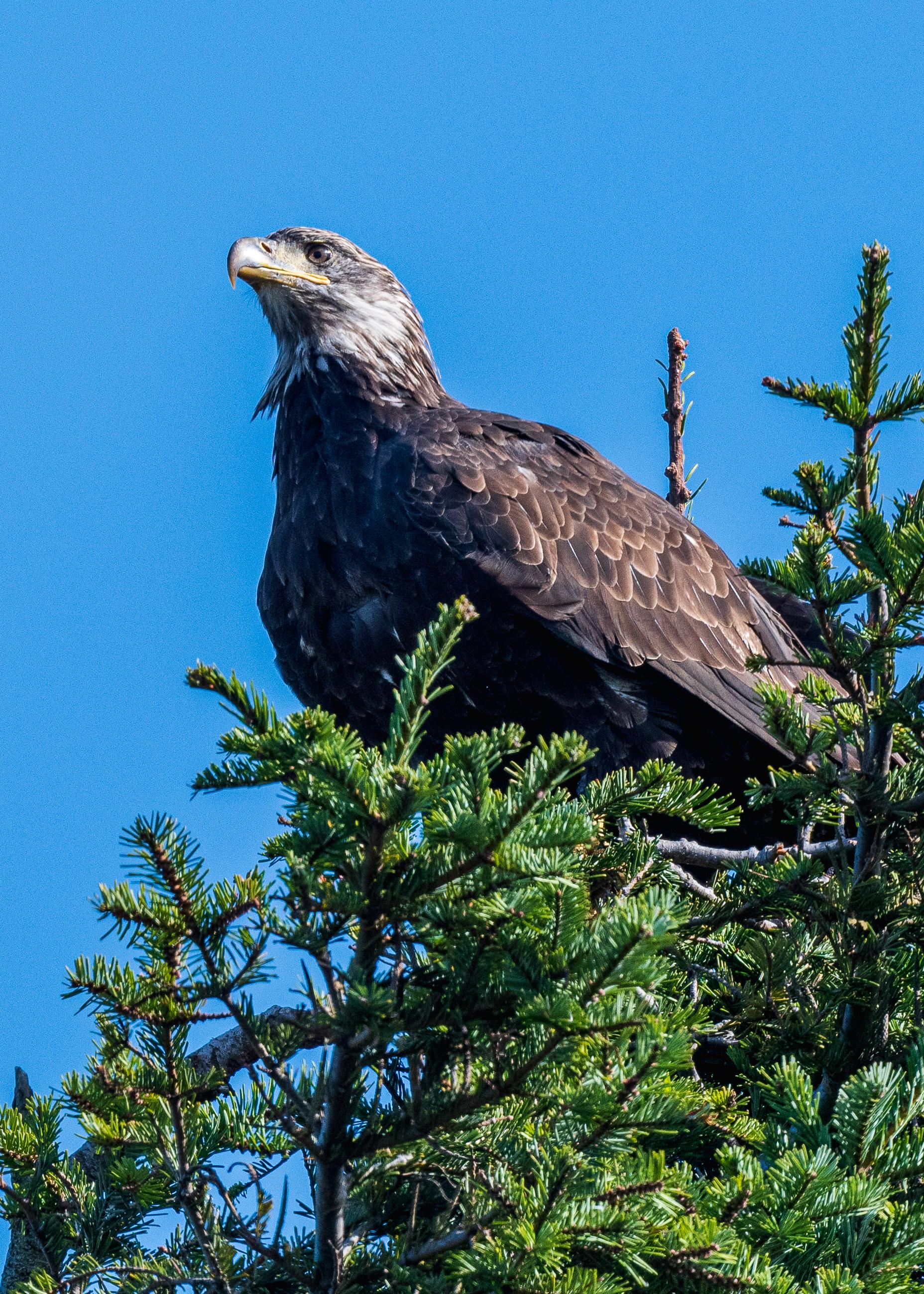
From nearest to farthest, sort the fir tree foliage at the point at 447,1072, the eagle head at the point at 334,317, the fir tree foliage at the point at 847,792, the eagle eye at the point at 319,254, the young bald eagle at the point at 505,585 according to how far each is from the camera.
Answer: the fir tree foliage at the point at 447,1072
the fir tree foliage at the point at 847,792
the young bald eagle at the point at 505,585
the eagle head at the point at 334,317
the eagle eye at the point at 319,254

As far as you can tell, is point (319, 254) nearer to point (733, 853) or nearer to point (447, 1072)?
point (733, 853)

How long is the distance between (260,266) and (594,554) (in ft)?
7.13

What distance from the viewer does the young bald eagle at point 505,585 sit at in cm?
539

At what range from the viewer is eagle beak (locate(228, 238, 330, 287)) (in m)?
6.55

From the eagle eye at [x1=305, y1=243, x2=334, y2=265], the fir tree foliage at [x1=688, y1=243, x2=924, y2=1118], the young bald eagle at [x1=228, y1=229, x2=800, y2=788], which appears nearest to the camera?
the fir tree foliage at [x1=688, y1=243, x2=924, y2=1118]

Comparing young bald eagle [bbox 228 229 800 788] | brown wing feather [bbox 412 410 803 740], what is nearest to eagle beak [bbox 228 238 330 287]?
young bald eagle [bbox 228 229 800 788]

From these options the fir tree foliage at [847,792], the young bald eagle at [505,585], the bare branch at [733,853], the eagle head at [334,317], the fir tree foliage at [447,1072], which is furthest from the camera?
the eagle head at [334,317]

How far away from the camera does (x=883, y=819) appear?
3.55 meters

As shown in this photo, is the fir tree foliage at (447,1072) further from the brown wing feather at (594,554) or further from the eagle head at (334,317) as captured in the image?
the eagle head at (334,317)

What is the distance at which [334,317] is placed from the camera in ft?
22.5

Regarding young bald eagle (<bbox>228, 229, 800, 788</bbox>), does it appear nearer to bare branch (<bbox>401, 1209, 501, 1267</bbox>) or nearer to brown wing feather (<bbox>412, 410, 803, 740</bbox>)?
brown wing feather (<bbox>412, 410, 803, 740</bbox>)

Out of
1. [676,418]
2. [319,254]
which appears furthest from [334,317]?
[676,418]

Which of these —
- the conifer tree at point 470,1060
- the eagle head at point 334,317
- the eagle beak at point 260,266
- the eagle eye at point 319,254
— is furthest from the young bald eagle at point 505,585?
the conifer tree at point 470,1060

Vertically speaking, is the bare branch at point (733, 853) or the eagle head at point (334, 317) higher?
the eagle head at point (334, 317)
